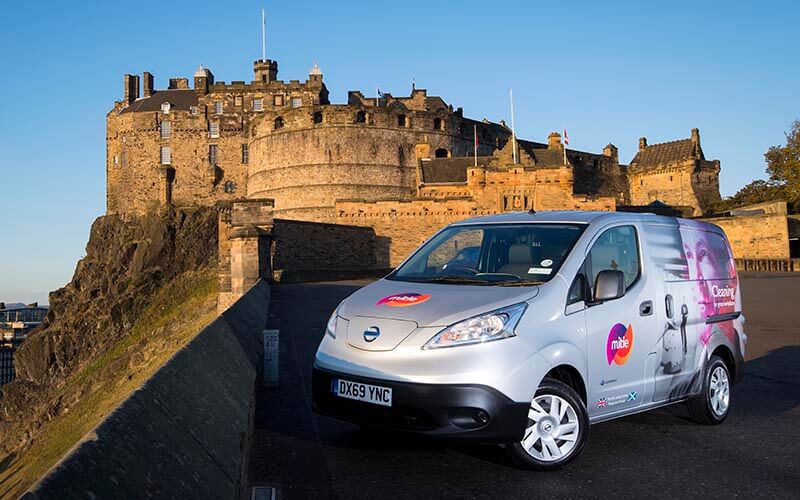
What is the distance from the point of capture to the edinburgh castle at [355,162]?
4266cm

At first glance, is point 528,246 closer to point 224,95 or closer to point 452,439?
point 452,439

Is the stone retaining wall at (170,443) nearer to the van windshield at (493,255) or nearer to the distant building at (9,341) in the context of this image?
the van windshield at (493,255)

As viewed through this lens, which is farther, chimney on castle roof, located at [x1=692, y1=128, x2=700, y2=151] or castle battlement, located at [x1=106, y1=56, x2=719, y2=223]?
chimney on castle roof, located at [x1=692, y1=128, x2=700, y2=151]

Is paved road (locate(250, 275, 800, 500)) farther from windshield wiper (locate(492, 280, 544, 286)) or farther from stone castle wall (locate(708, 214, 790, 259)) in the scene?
stone castle wall (locate(708, 214, 790, 259))

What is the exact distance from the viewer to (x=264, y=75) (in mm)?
65812

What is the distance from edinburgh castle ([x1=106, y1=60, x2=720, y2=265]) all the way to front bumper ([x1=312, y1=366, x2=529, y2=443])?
3706 cm

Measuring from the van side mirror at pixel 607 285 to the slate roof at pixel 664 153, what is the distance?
63633 mm

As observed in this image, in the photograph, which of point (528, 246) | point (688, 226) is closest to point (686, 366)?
point (688, 226)

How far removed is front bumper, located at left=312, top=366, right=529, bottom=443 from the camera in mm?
4168

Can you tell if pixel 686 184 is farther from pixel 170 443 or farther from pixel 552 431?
pixel 170 443

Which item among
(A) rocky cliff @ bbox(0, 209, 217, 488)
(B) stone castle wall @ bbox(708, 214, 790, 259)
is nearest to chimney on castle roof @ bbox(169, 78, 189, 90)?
(A) rocky cliff @ bbox(0, 209, 217, 488)

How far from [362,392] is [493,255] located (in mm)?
1693

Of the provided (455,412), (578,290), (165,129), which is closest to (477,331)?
(455,412)

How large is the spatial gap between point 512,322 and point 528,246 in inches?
44.2
